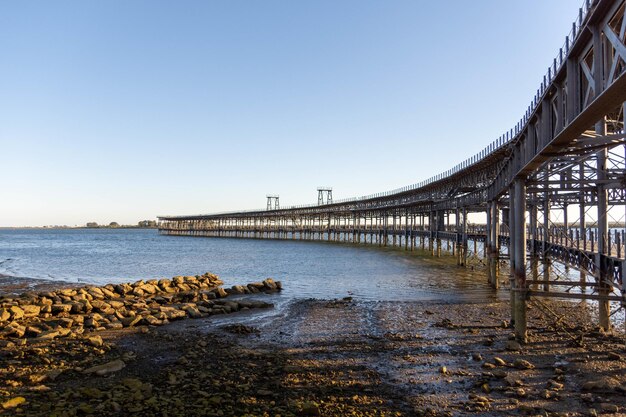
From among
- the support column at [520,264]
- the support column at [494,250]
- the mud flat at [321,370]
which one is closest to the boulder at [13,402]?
the mud flat at [321,370]

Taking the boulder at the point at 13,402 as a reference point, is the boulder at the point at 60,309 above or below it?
below

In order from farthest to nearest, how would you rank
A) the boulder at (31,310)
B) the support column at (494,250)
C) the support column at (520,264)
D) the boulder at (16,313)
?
the support column at (494,250) → the boulder at (31,310) → the boulder at (16,313) → the support column at (520,264)

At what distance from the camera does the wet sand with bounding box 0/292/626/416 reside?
8.88 metres

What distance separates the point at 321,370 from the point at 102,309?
1324 centimetres

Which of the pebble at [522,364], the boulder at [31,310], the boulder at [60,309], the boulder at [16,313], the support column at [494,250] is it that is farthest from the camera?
the support column at [494,250]

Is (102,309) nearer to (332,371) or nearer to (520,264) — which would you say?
(332,371)

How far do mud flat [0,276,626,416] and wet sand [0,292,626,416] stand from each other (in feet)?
0.12

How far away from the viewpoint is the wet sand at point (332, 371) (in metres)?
8.88

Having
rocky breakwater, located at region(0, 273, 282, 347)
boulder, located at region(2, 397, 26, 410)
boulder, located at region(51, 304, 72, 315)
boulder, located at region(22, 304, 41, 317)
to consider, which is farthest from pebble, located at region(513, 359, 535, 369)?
boulder, located at region(22, 304, 41, 317)

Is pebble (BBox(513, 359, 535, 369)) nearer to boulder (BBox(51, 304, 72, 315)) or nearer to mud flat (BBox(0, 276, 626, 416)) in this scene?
mud flat (BBox(0, 276, 626, 416))

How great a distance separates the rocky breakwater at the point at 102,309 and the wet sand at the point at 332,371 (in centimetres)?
135

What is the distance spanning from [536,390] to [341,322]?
8914 millimetres

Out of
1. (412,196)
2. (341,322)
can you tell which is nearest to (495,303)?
(341,322)

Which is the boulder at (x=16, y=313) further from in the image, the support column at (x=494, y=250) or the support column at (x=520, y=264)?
the support column at (x=494, y=250)
